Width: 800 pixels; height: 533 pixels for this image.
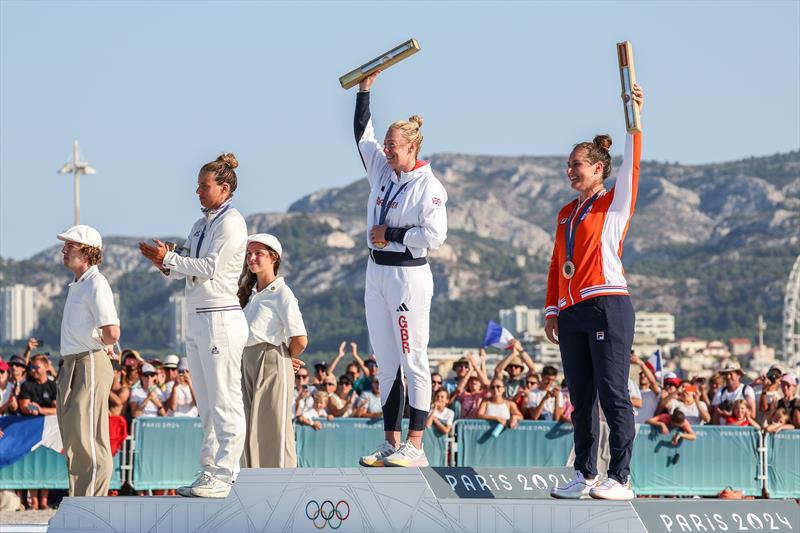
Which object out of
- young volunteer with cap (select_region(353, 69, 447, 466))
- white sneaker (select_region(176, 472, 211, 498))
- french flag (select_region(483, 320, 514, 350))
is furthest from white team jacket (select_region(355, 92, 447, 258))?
french flag (select_region(483, 320, 514, 350))

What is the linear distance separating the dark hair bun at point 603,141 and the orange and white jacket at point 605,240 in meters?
0.17

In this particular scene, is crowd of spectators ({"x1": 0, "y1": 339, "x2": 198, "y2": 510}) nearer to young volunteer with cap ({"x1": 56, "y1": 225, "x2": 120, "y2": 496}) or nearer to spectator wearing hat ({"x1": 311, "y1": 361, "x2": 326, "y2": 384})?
spectator wearing hat ({"x1": 311, "y1": 361, "x2": 326, "y2": 384})

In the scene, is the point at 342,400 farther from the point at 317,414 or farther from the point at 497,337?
the point at 497,337

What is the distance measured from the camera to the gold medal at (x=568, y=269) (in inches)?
317

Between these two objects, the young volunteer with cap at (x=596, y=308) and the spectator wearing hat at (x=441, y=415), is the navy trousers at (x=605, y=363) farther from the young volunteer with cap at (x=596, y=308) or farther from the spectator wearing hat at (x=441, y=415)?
the spectator wearing hat at (x=441, y=415)

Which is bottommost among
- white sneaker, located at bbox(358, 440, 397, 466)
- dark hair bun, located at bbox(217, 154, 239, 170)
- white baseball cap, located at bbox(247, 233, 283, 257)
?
white sneaker, located at bbox(358, 440, 397, 466)

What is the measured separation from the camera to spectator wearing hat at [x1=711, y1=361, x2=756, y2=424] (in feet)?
58.0

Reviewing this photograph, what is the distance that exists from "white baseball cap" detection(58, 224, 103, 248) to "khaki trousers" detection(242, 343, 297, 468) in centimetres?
127

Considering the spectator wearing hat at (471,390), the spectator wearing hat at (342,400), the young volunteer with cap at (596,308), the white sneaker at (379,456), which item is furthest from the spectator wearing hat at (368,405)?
the young volunteer with cap at (596,308)

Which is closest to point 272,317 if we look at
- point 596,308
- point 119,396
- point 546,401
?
point 596,308

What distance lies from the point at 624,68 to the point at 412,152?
4.82 ft

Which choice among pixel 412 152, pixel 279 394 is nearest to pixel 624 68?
pixel 412 152

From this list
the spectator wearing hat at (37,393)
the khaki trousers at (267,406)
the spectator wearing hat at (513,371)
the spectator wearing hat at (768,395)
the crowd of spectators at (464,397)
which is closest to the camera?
the khaki trousers at (267,406)

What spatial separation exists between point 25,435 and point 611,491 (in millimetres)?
9855
